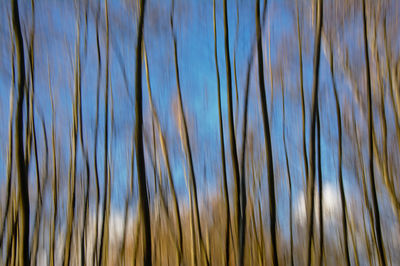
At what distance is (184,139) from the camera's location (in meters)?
4.44

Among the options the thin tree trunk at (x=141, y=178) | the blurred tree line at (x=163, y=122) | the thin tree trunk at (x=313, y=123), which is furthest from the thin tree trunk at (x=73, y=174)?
the thin tree trunk at (x=313, y=123)

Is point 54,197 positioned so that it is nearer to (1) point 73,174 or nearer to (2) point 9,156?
(1) point 73,174

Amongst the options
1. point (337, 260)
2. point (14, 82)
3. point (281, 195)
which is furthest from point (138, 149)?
point (337, 260)

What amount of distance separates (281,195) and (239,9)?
94.1 inches

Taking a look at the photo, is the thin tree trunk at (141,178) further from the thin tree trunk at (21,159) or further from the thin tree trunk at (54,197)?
the thin tree trunk at (54,197)

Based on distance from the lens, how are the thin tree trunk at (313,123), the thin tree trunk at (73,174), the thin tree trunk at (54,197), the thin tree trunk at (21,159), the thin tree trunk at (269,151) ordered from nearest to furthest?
the thin tree trunk at (21,159) → the thin tree trunk at (269,151) → the thin tree trunk at (313,123) → the thin tree trunk at (73,174) → the thin tree trunk at (54,197)

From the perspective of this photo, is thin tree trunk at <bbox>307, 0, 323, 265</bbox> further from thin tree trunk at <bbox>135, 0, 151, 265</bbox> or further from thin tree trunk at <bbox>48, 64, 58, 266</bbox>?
thin tree trunk at <bbox>48, 64, 58, 266</bbox>

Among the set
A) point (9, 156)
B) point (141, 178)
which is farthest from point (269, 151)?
point (9, 156)

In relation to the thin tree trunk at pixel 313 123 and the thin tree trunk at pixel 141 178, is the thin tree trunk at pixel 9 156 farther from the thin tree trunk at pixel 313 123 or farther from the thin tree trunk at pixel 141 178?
the thin tree trunk at pixel 313 123

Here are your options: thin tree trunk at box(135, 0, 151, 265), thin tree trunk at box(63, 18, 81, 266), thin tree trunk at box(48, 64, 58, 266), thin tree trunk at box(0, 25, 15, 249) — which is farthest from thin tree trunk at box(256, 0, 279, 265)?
thin tree trunk at box(0, 25, 15, 249)

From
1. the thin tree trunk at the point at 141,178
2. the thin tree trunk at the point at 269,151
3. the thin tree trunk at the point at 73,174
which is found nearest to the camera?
the thin tree trunk at the point at 141,178

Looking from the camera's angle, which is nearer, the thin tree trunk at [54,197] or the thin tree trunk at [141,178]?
the thin tree trunk at [141,178]

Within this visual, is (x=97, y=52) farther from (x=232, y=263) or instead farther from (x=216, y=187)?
(x=232, y=263)

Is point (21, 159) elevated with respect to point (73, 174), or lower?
lower
